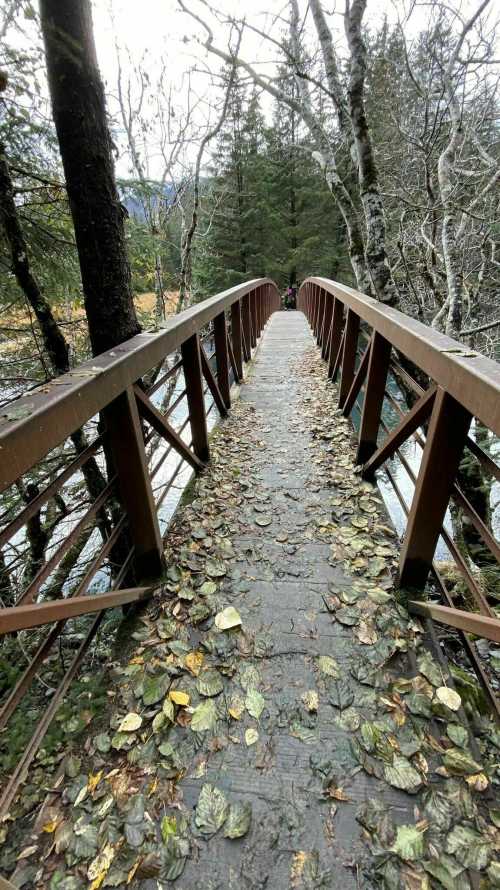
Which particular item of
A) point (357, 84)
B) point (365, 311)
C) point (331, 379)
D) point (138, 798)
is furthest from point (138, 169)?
point (138, 798)

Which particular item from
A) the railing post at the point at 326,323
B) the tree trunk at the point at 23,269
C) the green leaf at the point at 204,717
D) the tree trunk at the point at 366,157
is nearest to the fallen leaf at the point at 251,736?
the green leaf at the point at 204,717

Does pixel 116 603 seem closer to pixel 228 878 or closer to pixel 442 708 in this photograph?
pixel 228 878

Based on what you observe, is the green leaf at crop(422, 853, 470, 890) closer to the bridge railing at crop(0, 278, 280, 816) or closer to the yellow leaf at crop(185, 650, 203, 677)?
the yellow leaf at crop(185, 650, 203, 677)

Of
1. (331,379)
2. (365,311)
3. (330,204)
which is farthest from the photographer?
(330,204)

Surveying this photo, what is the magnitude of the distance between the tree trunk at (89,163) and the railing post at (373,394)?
65.3 inches

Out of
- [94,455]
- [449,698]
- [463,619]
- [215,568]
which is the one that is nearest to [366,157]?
[94,455]

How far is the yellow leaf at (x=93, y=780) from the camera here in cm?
141

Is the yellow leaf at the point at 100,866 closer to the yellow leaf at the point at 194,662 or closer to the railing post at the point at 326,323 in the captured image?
the yellow leaf at the point at 194,662

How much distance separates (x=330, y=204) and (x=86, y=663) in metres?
22.8

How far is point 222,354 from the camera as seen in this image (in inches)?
168

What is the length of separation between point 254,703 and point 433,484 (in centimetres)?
120

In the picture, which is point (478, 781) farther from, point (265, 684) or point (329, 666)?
point (265, 684)

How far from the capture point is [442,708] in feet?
5.20

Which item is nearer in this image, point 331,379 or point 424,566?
point 424,566
